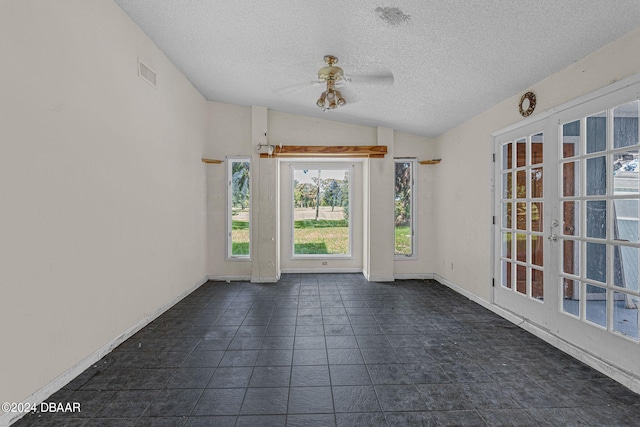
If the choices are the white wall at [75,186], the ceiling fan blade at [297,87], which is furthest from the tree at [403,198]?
the white wall at [75,186]

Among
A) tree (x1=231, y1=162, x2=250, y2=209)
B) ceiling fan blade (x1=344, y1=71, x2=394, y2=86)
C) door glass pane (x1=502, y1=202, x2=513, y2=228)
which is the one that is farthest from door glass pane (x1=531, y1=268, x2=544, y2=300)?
tree (x1=231, y1=162, x2=250, y2=209)

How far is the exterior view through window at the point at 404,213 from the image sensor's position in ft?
17.4

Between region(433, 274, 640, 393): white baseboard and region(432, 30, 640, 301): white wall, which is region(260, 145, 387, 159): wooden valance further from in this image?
region(433, 274, 640, 393): white baseboard

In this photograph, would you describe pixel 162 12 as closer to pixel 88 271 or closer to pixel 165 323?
pixel 88 271

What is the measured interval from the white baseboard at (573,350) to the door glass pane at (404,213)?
5.44 feet

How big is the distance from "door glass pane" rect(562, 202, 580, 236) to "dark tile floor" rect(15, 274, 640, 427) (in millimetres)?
1040

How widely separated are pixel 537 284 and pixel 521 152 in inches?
54.2

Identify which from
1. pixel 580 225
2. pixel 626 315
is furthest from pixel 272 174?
pixel 626 315

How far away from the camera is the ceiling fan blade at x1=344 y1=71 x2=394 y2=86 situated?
3282 mm

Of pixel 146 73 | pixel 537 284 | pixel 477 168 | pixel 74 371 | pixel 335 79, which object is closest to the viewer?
pixel 74 371

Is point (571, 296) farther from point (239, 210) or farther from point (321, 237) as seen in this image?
point (239, 210)

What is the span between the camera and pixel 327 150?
4984 mm

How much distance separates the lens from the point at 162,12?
107 inches

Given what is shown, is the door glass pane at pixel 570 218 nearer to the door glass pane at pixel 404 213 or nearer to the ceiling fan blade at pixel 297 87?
the door glass pane at pixel 404 213
